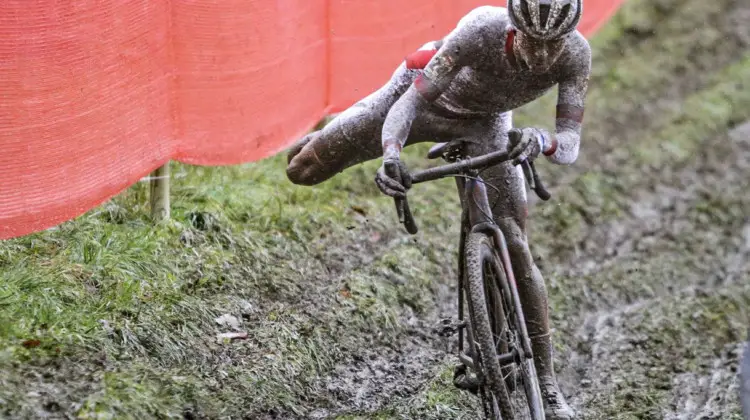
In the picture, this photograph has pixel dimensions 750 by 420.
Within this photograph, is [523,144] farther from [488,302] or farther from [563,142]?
[488,302]

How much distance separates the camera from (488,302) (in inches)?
218

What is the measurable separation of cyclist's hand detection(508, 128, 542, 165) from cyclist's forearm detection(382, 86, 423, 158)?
54 centimetres

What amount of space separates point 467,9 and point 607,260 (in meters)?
2.37

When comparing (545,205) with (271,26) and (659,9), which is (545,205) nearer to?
(271,26)

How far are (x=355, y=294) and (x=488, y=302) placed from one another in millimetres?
1992

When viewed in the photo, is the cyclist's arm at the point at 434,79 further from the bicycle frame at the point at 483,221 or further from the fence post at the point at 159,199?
the fence post at the point at 159,199

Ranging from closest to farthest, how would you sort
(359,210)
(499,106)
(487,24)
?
1. (487,24)
2. (499,106)
3. (359,210)

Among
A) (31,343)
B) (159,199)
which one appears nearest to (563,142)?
(31,343)

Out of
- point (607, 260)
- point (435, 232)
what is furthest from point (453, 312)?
point (607, 260)

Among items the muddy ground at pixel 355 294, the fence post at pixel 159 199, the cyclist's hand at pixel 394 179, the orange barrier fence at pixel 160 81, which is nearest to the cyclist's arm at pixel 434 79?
the cyclist's hand at pixel 394 179

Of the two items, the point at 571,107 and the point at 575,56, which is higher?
the point at 575,56

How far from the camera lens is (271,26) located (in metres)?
7.53

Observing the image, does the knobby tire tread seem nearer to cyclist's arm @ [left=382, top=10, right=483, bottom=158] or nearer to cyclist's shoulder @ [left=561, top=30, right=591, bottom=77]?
cyclist's arm @ [left=382, top=10, right=483, bottom=158]

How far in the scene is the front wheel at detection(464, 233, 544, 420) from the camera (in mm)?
5195
